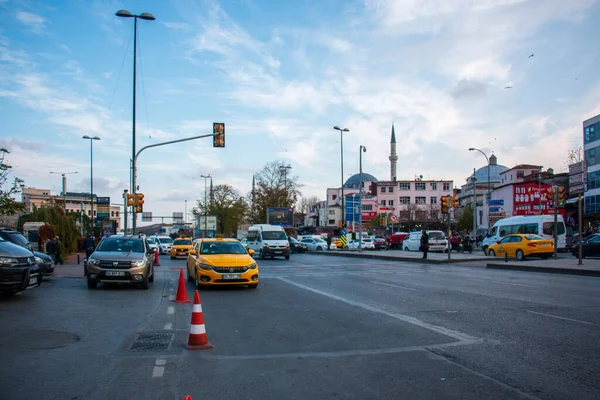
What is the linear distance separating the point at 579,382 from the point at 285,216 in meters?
54.1

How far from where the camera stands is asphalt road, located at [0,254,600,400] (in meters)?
5.49

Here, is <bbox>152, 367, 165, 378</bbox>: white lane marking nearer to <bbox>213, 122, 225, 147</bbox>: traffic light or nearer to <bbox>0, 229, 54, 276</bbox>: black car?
<bbox>0, 229, 54, 276</bbox>: black car

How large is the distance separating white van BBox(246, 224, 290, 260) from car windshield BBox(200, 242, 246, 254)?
17.9 m

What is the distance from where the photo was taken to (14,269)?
11.2 m

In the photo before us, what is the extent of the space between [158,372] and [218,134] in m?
19.1

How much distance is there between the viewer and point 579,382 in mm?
5598

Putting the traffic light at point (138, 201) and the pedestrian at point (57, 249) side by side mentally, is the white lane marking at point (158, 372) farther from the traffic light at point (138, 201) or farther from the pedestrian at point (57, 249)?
the pedestrian at point (57, 249)

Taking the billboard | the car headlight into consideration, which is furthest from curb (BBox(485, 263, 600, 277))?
the billboard

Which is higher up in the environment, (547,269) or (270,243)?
(270,243)

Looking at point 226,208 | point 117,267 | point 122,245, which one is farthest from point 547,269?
point 226,208

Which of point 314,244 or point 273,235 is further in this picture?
point 314,244

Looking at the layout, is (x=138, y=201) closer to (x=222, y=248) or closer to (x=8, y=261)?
(x=222, y=248)

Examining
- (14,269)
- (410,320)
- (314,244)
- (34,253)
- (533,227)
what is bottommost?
(314,244)

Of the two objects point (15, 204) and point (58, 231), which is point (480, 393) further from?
point (58, 231)
